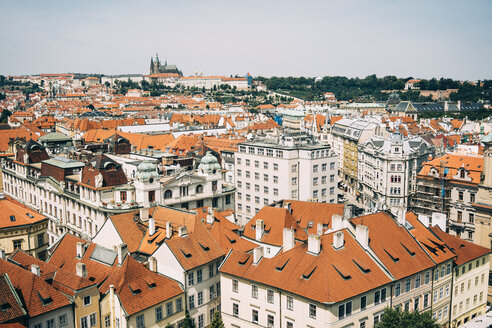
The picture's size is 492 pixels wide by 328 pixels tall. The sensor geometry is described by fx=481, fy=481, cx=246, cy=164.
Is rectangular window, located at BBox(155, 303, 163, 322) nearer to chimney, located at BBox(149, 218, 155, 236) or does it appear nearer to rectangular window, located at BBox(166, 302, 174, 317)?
rectangular window, located at BBox(166, 302, 174, 317)

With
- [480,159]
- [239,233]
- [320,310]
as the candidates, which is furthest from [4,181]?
[480,159]

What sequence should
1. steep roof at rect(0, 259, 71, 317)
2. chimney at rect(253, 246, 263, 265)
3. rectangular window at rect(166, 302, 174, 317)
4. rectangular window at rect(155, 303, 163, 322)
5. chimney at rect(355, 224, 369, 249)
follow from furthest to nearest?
chimney at rect(253, 246, 263, 265) → rectangular window at rect(166, 302, 174, 317) → chimney at rect(355, 224, 369, 249) → rectangular window at rect(155, 303, 163, 322) → steep roof at rect(0, 259, 71, 317)

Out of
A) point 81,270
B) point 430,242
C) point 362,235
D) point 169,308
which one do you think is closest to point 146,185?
point 81,270

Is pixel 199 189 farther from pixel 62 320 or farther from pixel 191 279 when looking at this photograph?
pixel 62 320

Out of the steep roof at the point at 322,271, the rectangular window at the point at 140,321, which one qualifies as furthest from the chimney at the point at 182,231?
the rectangular window at the point at 140,321

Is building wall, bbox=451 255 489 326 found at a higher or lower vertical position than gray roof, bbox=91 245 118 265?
lower

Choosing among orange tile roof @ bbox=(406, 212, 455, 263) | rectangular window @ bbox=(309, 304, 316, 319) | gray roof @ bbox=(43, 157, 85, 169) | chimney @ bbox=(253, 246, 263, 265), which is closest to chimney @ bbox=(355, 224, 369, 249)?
orange tile roof @ bbox=(406, 212, 455, 263)

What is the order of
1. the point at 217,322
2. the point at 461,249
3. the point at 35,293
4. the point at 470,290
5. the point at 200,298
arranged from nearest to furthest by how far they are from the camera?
the point at 35,293 → the point at 217,322 → the point at 200,298 → the point at 461,249 → the point at 470,290
